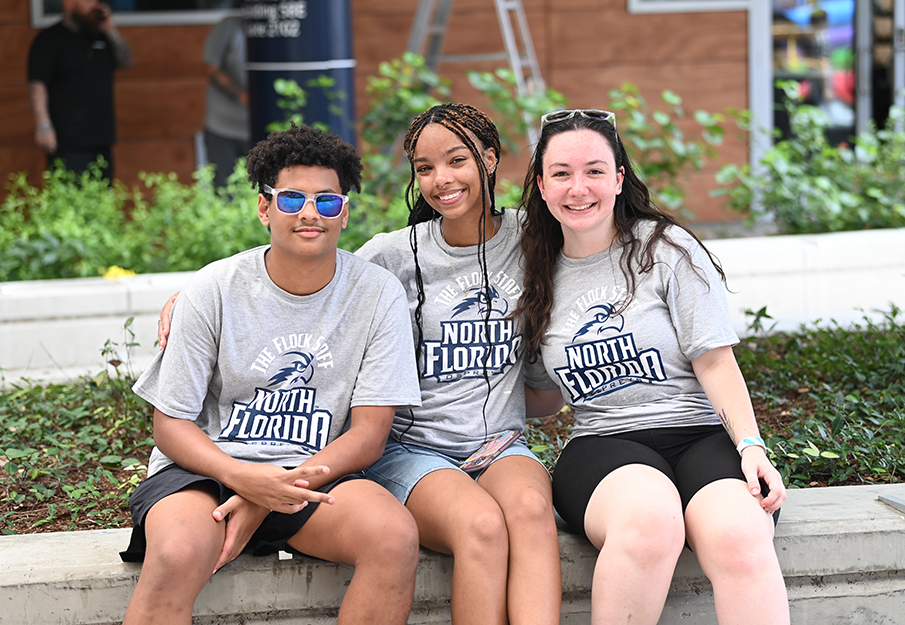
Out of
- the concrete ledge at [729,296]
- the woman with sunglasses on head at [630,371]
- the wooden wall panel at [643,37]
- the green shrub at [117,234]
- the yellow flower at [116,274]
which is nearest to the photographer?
the woman with sunglasses on head at [630,371]

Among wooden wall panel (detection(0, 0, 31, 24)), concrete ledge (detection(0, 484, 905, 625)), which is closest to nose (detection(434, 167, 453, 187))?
concrete ledge (detection(0, 484, 905, 625))

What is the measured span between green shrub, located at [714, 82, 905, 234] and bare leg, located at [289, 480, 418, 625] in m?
4.01

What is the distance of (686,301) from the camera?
250 cm

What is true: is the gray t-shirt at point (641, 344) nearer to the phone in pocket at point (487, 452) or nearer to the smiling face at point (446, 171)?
the phone in pocket at point (487, 452)

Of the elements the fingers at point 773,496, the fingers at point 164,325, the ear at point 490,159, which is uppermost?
the ear at point 490,159

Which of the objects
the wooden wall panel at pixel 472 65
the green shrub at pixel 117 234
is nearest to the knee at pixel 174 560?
the green shrub at pixel 117 234

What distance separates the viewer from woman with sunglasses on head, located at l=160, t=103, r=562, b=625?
2.41 metres

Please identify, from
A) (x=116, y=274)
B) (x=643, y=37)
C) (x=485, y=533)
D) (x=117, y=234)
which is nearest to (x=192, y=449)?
(x=485, y=533)

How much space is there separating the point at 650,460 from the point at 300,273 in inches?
38.5

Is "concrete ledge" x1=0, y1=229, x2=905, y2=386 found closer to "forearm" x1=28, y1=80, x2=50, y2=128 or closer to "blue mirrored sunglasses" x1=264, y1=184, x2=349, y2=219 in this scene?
"blue mirrored sunglasses" x1=264, y1=184, x2=349, y2=219

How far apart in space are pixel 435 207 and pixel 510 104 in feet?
10.7

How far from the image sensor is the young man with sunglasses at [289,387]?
2262 mm

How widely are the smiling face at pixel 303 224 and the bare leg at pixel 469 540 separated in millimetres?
641

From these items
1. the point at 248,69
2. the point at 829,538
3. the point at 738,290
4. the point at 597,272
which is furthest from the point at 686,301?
the point at 248,69
